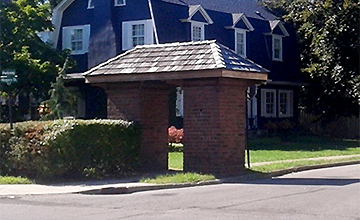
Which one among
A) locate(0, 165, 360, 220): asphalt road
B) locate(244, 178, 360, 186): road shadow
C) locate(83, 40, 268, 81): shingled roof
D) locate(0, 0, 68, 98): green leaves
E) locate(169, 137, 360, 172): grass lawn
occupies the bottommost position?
locate(0, 165, 360, 220): asphalt road

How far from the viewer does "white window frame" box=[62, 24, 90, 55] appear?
121 ft

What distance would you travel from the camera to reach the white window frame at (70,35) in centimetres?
3688

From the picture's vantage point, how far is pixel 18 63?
98.4 ft

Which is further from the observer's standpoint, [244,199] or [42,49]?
[42,49]

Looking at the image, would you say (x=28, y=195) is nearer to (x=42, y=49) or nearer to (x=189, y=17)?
(x=42, y=49)

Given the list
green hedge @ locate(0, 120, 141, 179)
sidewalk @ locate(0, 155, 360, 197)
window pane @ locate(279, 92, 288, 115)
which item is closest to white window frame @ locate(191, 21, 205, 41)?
window pane @ locate(279, 92, 288, 115)

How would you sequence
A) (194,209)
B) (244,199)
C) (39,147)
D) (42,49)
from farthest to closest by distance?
(42,49), (39,147), (244,199), (194,209)

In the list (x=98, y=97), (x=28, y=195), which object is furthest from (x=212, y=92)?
(x=98, y=97)

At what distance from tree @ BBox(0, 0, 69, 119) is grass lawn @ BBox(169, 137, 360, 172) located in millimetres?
6884

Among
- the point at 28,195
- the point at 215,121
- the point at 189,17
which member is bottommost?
the point at 28,195

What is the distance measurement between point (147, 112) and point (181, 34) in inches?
595

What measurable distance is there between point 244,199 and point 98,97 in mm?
22132

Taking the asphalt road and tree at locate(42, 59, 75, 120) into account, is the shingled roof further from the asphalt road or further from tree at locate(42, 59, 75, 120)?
tree at locate(42, 59, 75, 120)

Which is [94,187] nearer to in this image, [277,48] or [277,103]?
[277,103]
